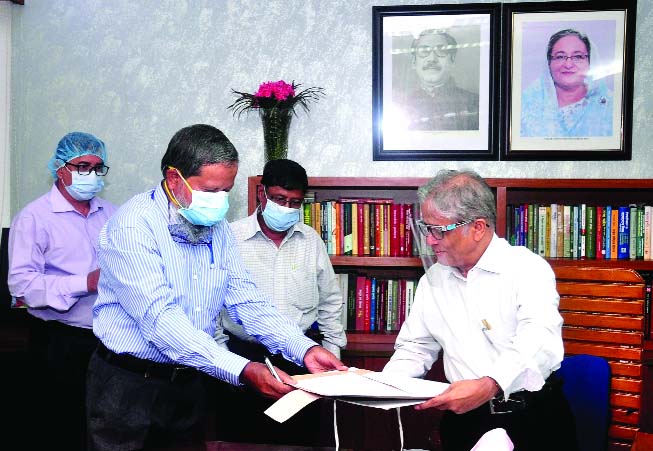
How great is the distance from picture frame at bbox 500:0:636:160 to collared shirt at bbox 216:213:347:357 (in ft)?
3.94

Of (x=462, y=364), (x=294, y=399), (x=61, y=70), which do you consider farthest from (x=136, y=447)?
(x=61, y=70)

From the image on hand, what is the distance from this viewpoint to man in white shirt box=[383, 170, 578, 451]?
1968 mm

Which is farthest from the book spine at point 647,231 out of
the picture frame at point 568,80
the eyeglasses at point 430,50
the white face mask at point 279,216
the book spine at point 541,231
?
the white face mask at point 279,216

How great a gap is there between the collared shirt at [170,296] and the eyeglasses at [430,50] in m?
1.74

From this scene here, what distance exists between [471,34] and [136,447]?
8.28ft

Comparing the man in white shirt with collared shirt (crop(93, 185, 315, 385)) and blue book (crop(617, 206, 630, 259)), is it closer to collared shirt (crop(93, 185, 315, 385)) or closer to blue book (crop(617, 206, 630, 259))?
collared shirt (crop(93, 185, 315, 385))

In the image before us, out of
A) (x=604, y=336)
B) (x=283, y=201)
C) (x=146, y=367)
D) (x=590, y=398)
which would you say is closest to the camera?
(x=146, y=367)

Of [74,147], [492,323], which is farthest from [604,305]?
[74,147]

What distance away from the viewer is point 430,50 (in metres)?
3.50

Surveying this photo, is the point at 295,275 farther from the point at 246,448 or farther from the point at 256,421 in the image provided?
the point at 246,448

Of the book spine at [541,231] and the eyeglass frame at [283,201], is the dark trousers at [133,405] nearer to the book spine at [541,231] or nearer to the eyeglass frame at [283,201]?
the eyeglass frame at [283,201]

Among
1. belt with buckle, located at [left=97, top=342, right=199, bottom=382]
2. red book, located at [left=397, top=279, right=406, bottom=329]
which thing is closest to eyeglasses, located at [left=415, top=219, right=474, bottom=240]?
belt with buckle, located at [left=97, top=342, right=199, bottom=382]

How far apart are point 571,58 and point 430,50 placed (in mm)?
705

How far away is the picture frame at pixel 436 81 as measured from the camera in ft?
11.4
